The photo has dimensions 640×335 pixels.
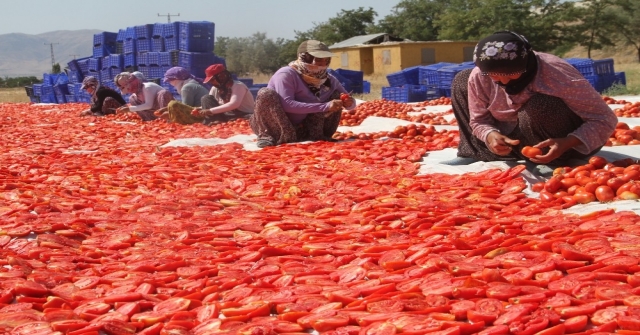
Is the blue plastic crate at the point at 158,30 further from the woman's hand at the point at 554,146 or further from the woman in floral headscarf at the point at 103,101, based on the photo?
the woman's hand at the point at 554,146

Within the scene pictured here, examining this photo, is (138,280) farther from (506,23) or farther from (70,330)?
(506,23)

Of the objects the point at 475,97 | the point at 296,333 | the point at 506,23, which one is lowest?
the point at 296,333

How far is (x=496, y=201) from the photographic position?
12.9 ft

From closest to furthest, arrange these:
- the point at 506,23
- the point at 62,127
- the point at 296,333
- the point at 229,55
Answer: the point at 296,333 → the point at 62,127 → the point at 506,23 → the point at 229,55

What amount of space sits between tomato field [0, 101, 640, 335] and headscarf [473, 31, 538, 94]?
66 centimetres

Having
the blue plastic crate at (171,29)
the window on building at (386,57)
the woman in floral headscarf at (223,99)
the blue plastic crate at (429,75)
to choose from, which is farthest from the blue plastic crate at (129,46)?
the window on building at (386,57)

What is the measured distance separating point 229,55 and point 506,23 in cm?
3722

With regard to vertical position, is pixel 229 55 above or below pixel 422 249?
above

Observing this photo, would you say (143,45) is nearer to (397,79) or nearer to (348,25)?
(397,79)

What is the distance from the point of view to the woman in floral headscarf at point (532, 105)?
13.8ft

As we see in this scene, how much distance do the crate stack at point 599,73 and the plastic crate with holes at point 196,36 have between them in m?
7.58

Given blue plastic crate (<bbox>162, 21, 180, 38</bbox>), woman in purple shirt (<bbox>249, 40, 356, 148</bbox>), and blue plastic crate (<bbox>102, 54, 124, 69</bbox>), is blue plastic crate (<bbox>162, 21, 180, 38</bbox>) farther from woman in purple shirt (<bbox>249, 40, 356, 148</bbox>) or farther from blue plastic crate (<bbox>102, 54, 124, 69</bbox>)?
woman in purple shirt (<bbox>249, 40, 356, 148</bbox>)

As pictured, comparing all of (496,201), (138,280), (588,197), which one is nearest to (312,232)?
(138,280)

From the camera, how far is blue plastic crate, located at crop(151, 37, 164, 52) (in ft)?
51.3
